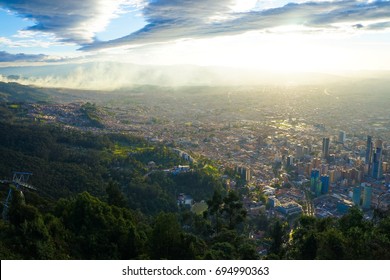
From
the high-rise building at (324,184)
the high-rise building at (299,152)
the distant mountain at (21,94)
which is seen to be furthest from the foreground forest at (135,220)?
the distant mountain at (21,94)

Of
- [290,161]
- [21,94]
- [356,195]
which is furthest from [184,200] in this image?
[21,94]

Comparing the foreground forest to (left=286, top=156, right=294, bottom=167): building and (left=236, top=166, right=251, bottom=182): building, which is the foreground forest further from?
(left=286, top=156, right=294, bottom=167): building

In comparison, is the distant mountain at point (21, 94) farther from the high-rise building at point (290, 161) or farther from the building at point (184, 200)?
the building at point (184, 200)

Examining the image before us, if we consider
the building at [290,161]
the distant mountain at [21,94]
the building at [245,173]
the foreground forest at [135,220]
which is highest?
the distant mountain at [21,94]

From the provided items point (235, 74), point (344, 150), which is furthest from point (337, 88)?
point (344, 150)

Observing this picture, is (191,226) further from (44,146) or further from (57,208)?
(44,146)

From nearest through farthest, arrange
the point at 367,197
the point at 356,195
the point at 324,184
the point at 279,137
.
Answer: the point at 367,197, the point at 356,195, the point at 324,184, the point at 279,137

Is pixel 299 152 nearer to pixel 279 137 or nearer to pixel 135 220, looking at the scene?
pixel 279 137

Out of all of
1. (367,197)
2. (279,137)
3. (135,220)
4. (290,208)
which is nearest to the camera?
(135,220)
